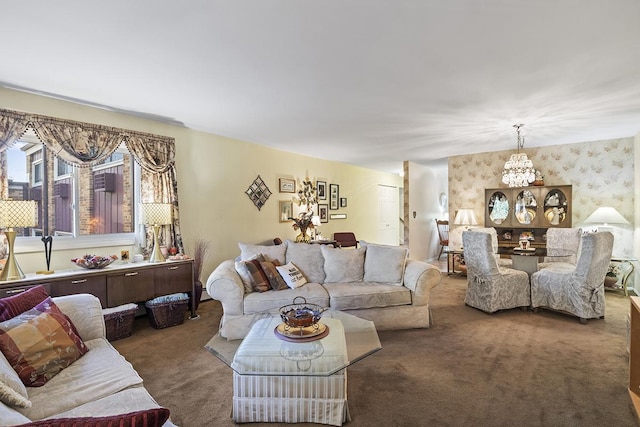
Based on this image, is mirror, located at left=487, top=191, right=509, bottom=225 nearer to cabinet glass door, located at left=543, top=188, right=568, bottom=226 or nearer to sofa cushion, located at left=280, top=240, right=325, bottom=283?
cabinet glass door, located at left=543, top=188, right=568, bottom=226

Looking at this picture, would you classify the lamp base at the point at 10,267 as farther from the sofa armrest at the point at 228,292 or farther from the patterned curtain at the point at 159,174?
the sofa armrest at the point at 228,292

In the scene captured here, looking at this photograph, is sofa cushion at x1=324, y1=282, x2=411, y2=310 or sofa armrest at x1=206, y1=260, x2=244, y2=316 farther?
sofa cushion at x1=324, y1=282, x2=411, y2=310

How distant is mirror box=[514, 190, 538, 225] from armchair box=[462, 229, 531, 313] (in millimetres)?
2094

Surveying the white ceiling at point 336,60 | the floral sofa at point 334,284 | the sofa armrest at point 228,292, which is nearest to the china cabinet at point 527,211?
the white ceiling at point 336,60

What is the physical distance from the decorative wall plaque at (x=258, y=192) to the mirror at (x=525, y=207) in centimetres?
455

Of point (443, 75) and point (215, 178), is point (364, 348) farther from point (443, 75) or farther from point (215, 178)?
point (215, 178)

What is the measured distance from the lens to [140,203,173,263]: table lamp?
141 inches

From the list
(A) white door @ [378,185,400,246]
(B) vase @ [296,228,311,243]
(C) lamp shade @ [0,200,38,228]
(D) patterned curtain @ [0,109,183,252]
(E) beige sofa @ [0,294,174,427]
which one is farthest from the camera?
(A) white door @ [378,185,400,246]

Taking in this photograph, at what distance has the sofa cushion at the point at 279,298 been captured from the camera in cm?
314

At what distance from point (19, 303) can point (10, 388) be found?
77 centimetres

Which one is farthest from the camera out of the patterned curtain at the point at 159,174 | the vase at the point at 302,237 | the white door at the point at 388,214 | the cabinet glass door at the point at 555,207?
the white door at the point at 388,214

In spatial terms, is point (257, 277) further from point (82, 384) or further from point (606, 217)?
point (606, 217)

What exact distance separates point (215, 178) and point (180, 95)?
164cm

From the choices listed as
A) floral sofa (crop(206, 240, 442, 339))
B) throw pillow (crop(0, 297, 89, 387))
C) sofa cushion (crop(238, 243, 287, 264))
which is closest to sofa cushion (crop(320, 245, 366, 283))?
floral sofa (crop(206, 240, 442, 339))
